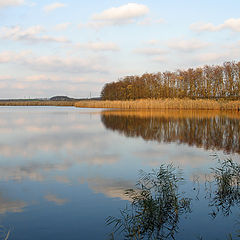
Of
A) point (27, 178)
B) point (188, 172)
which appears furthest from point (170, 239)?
point (27, 178)

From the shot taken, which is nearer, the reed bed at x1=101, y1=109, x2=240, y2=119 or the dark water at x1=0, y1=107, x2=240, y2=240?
the dark water at x1=0, y1=107, x2=240, y2=240

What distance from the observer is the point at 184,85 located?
48844 millimetres

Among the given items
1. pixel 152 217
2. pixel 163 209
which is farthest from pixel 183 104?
pixel 152 217

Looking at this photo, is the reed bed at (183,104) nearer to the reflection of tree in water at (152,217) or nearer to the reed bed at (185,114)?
the reed bed at (185,114)

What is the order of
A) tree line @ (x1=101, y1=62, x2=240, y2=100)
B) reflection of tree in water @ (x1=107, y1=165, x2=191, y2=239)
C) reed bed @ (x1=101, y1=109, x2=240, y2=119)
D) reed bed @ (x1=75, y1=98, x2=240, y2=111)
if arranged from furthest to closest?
1. tree line @ (x1=101, y1=62, x2=240, y2=100)
2. reed bed @ (x1=75, y1=98, x2=240, y2=111)
3. reed bed @ (x1=101, y1=109, x2=240, y2=119)
4. reflection of tree in water @ (x1=107, y1=165, x2=191, y2=239)

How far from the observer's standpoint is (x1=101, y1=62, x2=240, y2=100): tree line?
137 feet

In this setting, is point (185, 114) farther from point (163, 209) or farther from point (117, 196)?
point (163, 209)

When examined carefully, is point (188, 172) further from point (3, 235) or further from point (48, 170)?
point (3, 235)

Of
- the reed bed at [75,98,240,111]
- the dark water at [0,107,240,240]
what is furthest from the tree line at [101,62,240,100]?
the dark water at [0,107,240,240]

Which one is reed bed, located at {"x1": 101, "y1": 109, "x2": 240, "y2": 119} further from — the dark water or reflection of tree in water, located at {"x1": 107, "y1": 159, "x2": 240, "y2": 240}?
reflection of tree in water, located at {"x1": 107, "y1": 159, "x2": 240, "y2": 240}

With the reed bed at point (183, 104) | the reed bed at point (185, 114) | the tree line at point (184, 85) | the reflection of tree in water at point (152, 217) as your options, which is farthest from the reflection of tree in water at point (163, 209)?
the tree line at point (184, 85)

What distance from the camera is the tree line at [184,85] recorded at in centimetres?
4191

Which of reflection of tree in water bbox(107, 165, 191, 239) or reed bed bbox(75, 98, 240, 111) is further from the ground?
reed bed bbox(75, 98, 240, 111)

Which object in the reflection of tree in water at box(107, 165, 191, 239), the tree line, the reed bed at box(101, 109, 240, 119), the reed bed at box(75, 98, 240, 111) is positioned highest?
the tree line
